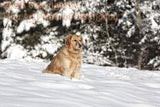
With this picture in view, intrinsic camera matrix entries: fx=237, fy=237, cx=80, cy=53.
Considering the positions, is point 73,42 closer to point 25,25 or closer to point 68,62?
point 68,62

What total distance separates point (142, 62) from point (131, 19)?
2824mm

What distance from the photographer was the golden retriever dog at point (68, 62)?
578cm

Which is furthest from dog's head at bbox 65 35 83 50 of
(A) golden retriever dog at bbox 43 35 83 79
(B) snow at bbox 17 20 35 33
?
(B) snow at bbox 17 20 35 33

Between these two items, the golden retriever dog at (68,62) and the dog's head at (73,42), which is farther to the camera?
the dog's head at (73,42)

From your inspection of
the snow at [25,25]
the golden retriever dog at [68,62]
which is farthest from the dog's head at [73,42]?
the snow at [25,25]

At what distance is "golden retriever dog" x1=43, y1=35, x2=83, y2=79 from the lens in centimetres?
578

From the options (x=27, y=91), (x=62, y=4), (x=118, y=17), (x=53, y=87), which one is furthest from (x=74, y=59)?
(x=118, y=17)

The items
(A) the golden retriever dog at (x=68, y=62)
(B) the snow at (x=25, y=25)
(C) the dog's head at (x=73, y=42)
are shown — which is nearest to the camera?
(A) the golden retriever dog at (x=68, y=62)

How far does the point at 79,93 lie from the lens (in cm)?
351

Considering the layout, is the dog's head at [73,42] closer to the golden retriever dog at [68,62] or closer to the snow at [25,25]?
the golden retriever dog at [68,62]

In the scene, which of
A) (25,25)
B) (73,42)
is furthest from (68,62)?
(25,25)

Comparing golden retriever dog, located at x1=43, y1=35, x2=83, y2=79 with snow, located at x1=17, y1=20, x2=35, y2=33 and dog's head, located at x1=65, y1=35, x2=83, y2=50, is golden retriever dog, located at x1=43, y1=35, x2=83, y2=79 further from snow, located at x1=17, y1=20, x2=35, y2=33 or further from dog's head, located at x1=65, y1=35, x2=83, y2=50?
snow, located at x1=17, y1=20, x2=35, y2=33

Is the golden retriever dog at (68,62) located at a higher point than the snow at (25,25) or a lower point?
lower

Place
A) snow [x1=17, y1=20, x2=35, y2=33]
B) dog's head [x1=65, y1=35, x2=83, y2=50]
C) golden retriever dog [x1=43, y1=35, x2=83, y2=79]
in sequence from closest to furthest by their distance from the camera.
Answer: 1. golden retriever dog [x1=43, y1=35, x2=83, y2=79]
2. dog's head [x1=65, y1=35, x2=83, y2=50]
3. snow [x1=17, y1=20, x2=35, y2=33]
